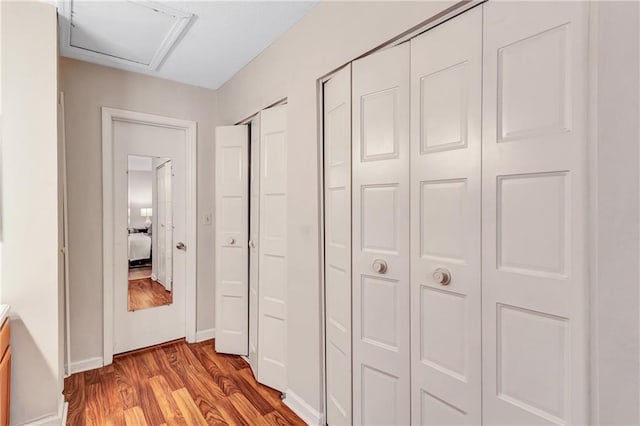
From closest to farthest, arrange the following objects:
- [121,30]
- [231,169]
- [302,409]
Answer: [302,409]
[121,30]
[231,169]

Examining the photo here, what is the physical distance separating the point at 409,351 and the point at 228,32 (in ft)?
7.32

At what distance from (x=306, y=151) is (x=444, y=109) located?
2.96 ft

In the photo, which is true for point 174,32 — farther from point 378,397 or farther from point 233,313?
point 378,397

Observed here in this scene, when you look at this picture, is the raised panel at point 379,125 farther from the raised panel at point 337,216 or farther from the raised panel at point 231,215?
the raised panel at point 231,215

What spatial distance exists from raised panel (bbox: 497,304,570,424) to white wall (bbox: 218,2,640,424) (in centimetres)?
8

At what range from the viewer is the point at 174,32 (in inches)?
84.1

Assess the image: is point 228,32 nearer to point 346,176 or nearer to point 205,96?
point 205,96

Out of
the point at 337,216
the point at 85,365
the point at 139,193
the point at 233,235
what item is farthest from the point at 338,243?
the point at 85,365

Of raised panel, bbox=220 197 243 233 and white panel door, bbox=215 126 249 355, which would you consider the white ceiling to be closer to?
white panel door, bbox=215 126 249 355

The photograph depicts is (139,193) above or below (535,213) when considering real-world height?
above

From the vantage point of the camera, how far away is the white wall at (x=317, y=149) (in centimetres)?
85

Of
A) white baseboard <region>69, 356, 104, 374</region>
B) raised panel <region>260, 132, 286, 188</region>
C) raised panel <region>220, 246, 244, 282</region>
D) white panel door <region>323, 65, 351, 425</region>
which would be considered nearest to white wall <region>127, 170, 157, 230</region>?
raised panel <region>220, 246, 244, 282</region>

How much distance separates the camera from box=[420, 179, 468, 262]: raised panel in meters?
1.21

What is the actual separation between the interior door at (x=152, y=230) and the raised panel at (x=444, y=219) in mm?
2491
